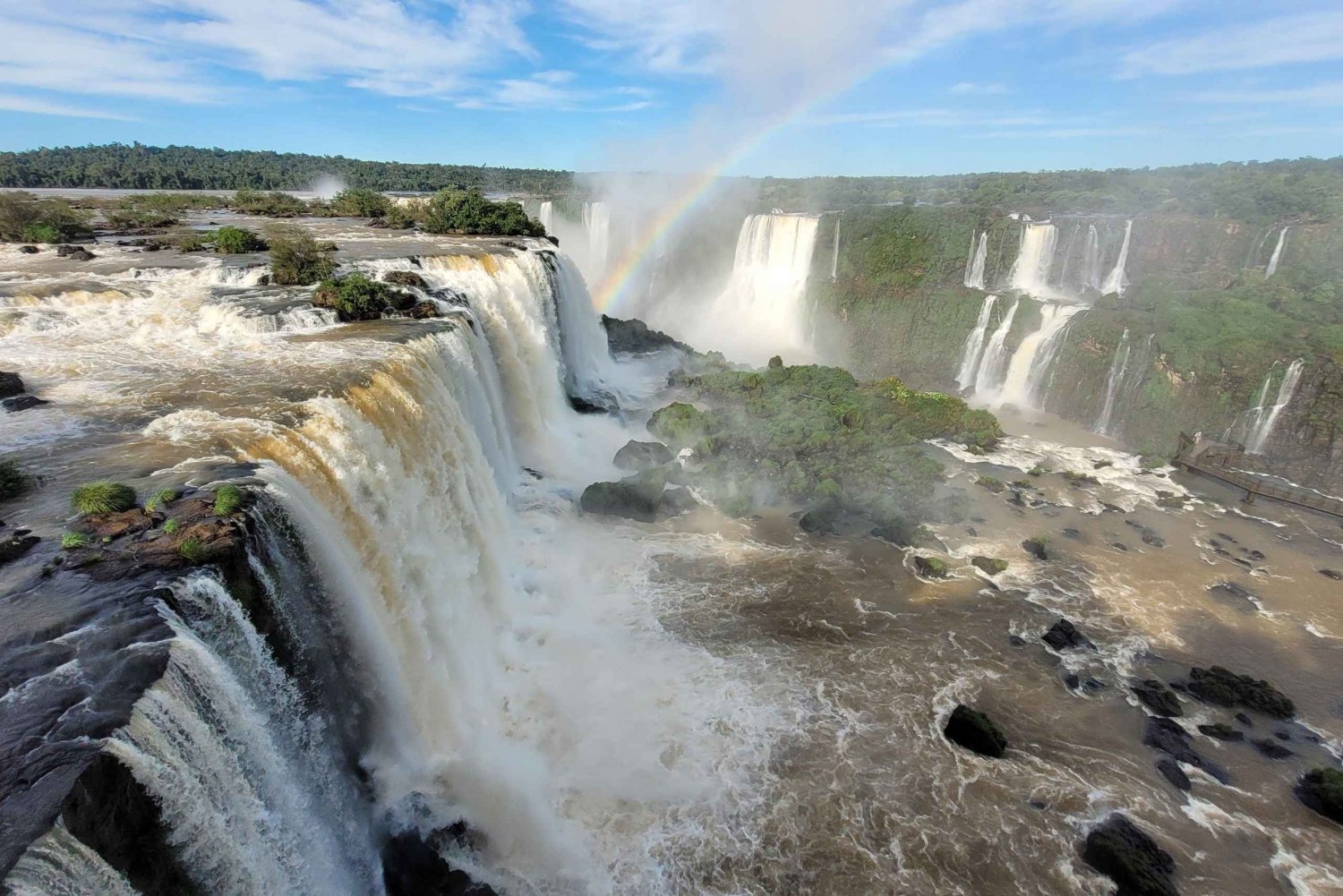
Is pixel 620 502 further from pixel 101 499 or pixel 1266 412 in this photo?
pixel 1266 412

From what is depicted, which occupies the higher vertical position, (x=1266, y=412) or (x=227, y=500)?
(x=227, y=500)

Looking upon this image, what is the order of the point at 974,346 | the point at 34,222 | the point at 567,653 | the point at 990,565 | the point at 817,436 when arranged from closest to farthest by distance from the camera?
the point at 567,653, the point at 990,565, the point at 34,222, the point at 817,436, the point at 974,346

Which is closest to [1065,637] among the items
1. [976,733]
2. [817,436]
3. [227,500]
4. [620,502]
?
[976,733]

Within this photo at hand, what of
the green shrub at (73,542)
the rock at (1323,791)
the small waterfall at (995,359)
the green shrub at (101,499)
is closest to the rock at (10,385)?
the green shrub at (101,499)

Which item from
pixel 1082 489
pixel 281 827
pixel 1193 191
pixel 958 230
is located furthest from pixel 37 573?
pixel 1193 191

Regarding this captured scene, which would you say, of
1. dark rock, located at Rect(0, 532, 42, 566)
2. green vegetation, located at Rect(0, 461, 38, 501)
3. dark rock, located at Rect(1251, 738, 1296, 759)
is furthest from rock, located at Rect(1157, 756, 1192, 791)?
green vegetation, located at Rect(0, 461, 38, 501)

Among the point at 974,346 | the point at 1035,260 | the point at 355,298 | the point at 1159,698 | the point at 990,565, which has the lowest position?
the point at 1159,698
